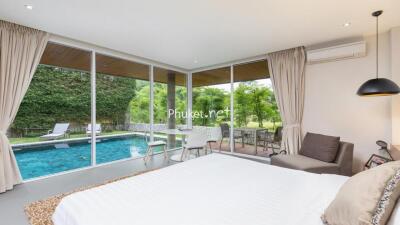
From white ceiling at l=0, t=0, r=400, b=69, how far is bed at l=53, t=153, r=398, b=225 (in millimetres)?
2074

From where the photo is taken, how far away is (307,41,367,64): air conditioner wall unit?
347 cm

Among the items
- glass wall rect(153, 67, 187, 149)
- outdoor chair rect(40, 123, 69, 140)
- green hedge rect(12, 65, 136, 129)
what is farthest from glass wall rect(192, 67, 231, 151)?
outdoor chair rect(40, 123, 69, 140)

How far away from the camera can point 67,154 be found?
412 centimetres

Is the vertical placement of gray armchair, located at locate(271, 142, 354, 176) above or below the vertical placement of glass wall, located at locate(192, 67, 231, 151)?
below

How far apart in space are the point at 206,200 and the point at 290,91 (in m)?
3.59

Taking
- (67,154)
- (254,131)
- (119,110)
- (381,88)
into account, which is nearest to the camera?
(381,88)

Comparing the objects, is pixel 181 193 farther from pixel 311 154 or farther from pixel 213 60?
pixel 213 60

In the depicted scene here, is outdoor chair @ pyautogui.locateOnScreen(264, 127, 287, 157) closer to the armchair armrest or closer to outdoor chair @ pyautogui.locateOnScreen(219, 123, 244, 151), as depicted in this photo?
outdoor chair @ pyautogui.locateOnScreen(219, 123, 244, 151)

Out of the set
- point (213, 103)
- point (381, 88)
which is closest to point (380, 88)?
point (381, 88)

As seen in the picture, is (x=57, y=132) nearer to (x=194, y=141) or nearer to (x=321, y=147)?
(x=194, y=141)

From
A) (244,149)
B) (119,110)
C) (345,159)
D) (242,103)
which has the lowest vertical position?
(244,149)

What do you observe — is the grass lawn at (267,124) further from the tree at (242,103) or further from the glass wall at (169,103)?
the glass wall at (169,103)

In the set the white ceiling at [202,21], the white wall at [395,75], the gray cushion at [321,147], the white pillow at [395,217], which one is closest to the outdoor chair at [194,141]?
the white ceiling at [202,21]

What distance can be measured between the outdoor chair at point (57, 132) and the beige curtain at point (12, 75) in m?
0.68
